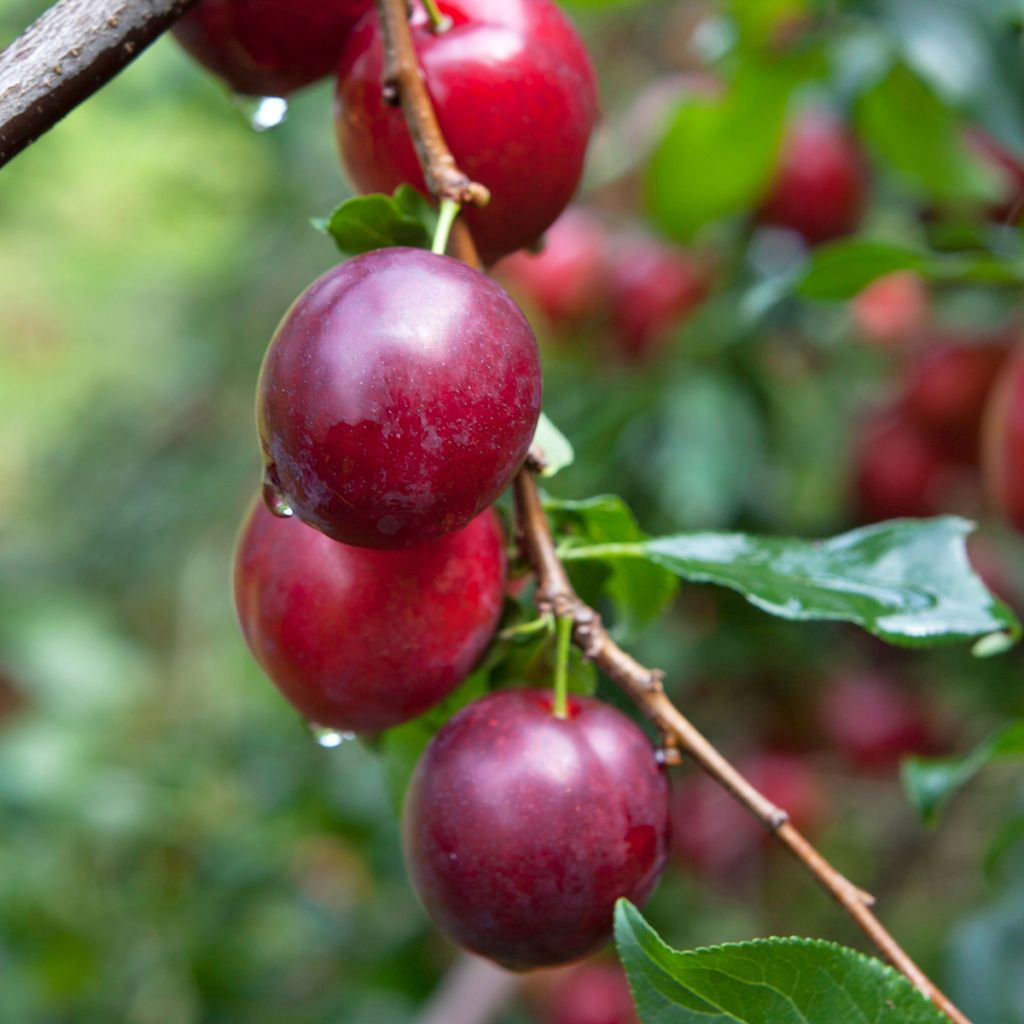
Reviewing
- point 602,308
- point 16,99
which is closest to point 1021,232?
point 602,308

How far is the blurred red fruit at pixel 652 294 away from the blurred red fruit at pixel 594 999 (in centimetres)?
90

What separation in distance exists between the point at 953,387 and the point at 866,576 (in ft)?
2.97

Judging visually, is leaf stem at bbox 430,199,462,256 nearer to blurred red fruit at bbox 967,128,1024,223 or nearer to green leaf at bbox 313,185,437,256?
green leaf at bbox 313,185,437,256

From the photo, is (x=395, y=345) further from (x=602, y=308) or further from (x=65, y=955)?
(x=65, y=955)

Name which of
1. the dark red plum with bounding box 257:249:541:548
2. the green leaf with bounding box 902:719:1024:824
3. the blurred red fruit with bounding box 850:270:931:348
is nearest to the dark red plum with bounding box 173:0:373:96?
the dark red plum with bounding box 257:249:541:548

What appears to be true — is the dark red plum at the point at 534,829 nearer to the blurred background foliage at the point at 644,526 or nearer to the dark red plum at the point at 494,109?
the dark red plum at the point at 494,109

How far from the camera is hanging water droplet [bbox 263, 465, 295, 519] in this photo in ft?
2.08

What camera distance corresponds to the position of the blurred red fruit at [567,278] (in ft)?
6.28

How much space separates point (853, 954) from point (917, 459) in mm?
1167

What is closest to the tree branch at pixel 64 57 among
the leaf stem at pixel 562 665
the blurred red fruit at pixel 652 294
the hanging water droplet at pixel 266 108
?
the hanging water droplet at pixel 266 108

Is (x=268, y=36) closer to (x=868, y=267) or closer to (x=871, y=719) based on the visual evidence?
(x=868, y=267)

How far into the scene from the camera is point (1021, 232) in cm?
129

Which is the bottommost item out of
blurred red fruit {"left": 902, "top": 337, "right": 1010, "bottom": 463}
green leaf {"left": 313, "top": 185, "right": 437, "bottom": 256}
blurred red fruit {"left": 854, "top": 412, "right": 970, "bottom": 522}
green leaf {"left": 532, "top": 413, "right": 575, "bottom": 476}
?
blurred red fruit {"left": 854, "top": 412, "right": 970, "bottom": 522}

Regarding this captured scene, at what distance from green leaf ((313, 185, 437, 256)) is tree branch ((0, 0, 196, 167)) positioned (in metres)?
0.13
